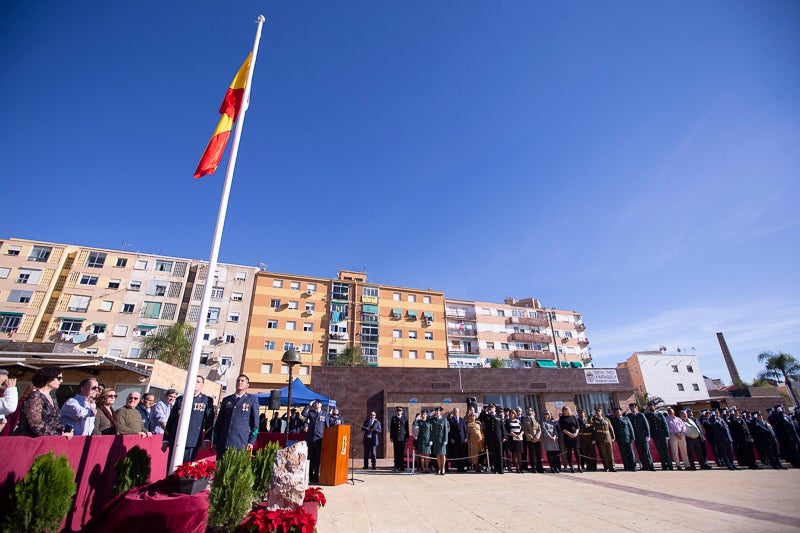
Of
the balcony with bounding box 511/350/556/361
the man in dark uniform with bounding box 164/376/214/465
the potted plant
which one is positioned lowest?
the potted plant

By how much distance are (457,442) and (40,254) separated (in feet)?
182

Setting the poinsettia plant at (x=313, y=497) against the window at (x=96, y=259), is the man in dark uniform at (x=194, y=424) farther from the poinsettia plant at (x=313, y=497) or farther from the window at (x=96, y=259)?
Answer: the window at (x=96, y=259)

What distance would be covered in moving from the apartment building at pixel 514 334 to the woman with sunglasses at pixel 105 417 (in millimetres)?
51584

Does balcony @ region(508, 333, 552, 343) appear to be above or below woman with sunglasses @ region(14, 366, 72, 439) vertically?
above

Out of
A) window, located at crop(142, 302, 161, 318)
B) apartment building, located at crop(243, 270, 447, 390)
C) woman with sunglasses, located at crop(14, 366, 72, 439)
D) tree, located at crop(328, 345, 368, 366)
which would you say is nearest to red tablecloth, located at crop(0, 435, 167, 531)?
woman with sunglasses, located at crop(14, 366, 72, 439)

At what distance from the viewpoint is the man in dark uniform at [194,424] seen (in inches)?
280

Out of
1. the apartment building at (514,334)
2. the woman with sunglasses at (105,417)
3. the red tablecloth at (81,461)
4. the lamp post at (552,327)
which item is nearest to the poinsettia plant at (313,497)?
the red tablecloth at (81,461)

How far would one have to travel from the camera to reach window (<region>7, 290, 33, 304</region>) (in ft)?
135

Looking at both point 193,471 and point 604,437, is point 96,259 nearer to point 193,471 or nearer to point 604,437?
point 193,471

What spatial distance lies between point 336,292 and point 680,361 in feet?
184

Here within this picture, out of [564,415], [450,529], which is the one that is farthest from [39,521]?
[564,415]

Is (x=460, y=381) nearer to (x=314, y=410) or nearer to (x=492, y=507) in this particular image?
(x=314, y=410)

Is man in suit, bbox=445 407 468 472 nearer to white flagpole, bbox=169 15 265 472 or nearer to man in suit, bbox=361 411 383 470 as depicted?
man in suit, bbox=361 411 383 470

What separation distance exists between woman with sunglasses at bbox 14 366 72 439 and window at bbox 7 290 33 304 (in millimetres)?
52427
